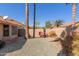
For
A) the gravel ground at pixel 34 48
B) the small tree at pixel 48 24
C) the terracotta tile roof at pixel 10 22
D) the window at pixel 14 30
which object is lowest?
the gravel ground at pixel 34 48

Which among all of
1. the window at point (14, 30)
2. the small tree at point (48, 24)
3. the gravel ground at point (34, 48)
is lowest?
the gravel ground at point (34, 48)

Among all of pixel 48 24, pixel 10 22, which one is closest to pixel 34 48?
pixel 48 24

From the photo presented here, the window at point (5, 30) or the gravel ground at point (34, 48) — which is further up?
the window at point (5, 30)

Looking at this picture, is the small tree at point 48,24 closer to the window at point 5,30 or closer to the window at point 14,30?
the window at point 14,30

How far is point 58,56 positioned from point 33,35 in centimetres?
46

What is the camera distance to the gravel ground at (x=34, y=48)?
155 inches

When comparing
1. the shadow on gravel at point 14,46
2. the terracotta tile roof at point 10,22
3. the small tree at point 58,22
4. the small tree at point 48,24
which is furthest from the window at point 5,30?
the small tree at point 58,22

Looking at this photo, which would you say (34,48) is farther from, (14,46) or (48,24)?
(48,24)

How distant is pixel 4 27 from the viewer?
386 centimetres

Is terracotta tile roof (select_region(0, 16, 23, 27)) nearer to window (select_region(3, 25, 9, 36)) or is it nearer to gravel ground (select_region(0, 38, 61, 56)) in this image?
window (select_region(3, 25, 9, 36))

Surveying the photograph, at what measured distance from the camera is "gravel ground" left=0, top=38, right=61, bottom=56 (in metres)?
3.93

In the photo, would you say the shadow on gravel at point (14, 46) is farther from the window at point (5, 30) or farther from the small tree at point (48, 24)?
the small tree at point (48, 24)

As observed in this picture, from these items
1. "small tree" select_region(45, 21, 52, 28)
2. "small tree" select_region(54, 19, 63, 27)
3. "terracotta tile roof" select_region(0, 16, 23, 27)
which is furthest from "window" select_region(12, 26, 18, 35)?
"small tree" select_region(54, 19, 63, 27)

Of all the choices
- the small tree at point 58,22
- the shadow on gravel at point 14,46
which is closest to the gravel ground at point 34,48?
the shadow on gravel at point 14,46
